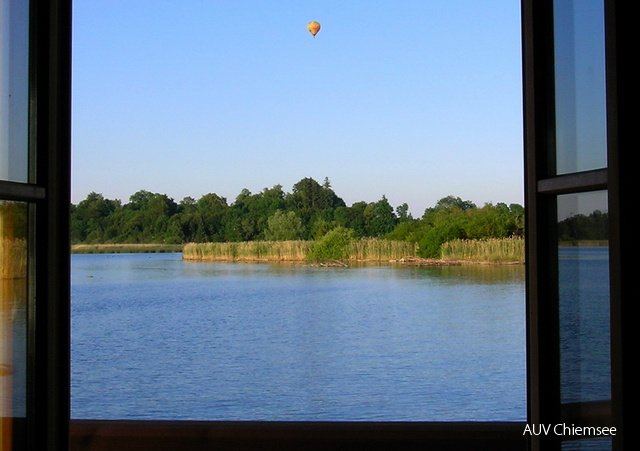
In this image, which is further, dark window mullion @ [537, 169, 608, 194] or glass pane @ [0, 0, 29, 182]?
glass pane @ [0, 0, 29, 182]

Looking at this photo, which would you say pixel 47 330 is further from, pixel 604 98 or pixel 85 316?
pixel 85 316

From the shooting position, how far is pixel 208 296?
13.3 metres

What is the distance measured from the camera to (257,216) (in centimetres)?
1825

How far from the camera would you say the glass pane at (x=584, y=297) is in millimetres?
821

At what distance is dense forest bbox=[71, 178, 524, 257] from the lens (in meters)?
17.3

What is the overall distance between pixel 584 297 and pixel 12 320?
694mm

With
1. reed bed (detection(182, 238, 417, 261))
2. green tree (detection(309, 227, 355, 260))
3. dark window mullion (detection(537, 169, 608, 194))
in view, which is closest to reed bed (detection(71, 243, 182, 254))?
reed bed (detection(182, 238, 417, 261))

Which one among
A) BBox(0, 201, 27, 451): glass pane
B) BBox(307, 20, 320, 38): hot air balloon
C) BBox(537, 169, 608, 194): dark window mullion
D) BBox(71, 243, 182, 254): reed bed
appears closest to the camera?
BBox(537, 169, 608, 194): dark window mullion

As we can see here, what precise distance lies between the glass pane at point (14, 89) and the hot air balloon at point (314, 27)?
1994 centimetres

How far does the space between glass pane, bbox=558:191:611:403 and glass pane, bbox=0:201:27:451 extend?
68cm

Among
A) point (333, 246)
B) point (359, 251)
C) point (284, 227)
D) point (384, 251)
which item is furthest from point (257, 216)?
point (384, 251)

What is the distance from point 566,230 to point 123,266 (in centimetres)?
1640

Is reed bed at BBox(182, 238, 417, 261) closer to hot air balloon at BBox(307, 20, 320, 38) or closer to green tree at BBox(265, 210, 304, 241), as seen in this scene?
green tree at BBox(265, 210, 304, 241)

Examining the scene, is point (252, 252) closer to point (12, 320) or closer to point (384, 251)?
point (384, 251)
